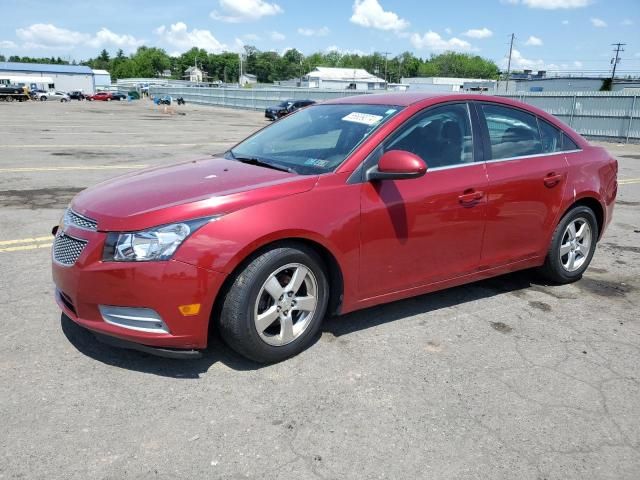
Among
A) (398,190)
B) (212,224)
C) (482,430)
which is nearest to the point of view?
(482,430)

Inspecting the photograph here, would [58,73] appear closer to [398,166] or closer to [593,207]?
[593,207]

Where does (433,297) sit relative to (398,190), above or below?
below

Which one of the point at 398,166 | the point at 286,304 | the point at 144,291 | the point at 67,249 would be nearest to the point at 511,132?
the point at 398,166

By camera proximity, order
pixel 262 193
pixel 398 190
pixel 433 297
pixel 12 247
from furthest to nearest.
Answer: pixel 12 247 < pixel 433 297 < pixel 398 190 < pixel 262 193

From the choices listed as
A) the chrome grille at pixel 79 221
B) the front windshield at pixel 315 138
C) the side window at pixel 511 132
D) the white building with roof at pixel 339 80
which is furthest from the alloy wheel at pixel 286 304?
the white building with roof at pixel 339 80

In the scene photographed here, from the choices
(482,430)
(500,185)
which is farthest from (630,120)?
(482,430)

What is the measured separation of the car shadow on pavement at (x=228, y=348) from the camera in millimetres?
3289

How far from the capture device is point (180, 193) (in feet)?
10.5

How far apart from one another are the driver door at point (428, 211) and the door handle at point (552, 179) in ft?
2.38

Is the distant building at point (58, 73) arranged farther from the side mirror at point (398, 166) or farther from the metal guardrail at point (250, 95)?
the side mirror at point (398, 166)

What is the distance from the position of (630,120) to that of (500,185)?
865 inches

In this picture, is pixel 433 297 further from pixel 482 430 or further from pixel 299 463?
pixel 299 463

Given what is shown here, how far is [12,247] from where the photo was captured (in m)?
5.51

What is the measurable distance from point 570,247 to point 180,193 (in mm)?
3530
